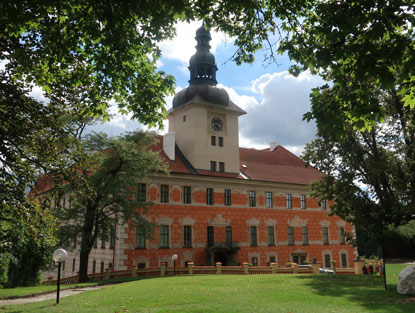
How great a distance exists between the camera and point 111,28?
28.1ft

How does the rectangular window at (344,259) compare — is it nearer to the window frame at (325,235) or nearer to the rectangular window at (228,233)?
the window frame at (325,235)

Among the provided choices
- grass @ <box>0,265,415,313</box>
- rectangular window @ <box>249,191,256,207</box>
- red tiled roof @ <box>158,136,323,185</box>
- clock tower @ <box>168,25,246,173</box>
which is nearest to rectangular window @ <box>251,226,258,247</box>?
rectangular window @ <box>249,191,256,207</box>

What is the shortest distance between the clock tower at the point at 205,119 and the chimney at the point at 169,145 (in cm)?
186

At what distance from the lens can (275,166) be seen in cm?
4447

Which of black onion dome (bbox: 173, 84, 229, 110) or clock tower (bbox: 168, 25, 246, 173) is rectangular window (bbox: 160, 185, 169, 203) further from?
black onion dome (bbox: 173, 84, 229, 110)

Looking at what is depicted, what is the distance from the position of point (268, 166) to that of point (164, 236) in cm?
1548

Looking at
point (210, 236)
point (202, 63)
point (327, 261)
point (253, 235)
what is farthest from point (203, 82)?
point (327, 261)

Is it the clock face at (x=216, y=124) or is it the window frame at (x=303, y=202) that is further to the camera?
the window frame at (x=303, y=202)

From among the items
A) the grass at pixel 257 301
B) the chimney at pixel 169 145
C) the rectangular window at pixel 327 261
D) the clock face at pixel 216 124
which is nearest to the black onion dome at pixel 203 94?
the clock face at pixel 216 124

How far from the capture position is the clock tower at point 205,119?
129 ft

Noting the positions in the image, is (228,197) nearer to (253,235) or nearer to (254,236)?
(253,235)

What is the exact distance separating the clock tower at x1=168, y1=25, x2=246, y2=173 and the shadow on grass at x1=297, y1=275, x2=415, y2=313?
21.4 m

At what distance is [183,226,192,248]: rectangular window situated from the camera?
35031 millimetres

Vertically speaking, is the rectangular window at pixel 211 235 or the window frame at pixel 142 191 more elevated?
the window frame at pixel 142 191
